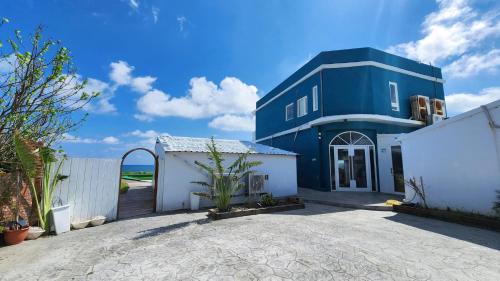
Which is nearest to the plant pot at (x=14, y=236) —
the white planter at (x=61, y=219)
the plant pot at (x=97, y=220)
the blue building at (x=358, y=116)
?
the white planter at (x=61, y=219)

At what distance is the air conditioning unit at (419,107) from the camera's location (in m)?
15.9

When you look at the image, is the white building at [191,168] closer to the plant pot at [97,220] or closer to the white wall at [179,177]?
the white wall at [179,177]

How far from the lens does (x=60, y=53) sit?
483 cm

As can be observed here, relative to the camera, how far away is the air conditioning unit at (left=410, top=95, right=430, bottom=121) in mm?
15916

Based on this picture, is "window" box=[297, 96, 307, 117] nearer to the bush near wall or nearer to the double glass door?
the double glass door

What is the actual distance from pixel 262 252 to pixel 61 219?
6.38 m

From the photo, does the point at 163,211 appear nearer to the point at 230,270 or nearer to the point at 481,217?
the point at 230,270

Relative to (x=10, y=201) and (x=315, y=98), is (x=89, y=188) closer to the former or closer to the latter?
(x=10, y=201)

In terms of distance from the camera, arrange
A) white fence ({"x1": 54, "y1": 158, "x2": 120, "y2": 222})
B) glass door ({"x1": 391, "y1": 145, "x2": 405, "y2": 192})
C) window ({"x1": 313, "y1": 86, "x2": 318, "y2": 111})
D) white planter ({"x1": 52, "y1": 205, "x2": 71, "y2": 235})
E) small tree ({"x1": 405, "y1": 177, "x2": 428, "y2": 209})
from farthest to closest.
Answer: window ({"x1": 313, "y1": 86, "x2": 318, "y2": 111}) → glass door ({"x1": 391, "y1": 145, "x2": 405, "y2": 192}) → small tree ({"x1": 405, "y1": 177, "x2": 428, "y2": 209}) → white fence ({"x1": 54, "y1": 158, "x2": 120, "y2": 222}) → white planter ({"x1": 52, "y1": 205, "x2": 71, "y2": 235})

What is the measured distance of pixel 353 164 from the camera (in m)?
14.8

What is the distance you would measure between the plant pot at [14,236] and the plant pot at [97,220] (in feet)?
5.96

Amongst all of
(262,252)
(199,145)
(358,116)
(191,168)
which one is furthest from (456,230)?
(199,145)

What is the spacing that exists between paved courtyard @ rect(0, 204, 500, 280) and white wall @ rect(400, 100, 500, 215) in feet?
5.17

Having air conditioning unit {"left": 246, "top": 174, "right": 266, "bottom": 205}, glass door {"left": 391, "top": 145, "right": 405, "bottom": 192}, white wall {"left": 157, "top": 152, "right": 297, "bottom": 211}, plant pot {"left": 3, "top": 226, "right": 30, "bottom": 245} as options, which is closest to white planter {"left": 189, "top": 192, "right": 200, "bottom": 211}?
white wall {"left": 157, "top": 152, "right": 297, "bottom": 211}
